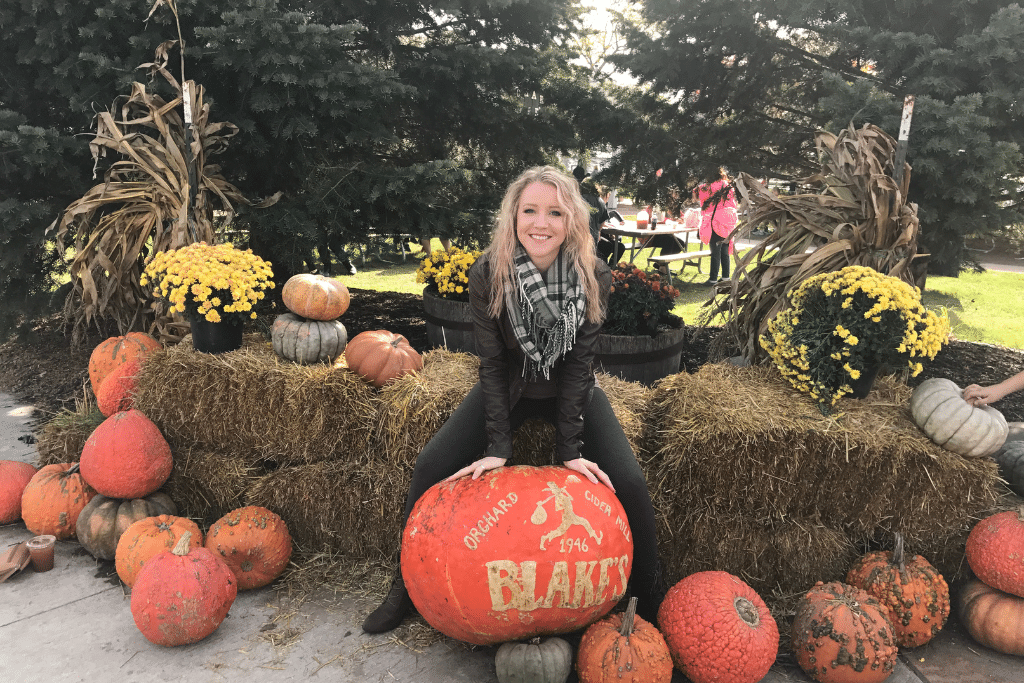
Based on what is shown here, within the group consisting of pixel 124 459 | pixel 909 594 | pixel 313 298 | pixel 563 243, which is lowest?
pixel 909 594

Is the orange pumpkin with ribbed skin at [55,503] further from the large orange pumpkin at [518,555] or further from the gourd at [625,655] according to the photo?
the gourd at [625,655]

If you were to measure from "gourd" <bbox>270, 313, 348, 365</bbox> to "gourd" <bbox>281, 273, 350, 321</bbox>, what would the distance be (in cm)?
5

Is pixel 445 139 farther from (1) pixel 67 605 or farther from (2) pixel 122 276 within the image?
(1) pixel 67 605

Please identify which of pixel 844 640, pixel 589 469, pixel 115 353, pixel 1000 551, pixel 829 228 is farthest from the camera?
pixel 115 353

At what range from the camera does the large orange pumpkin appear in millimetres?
2088

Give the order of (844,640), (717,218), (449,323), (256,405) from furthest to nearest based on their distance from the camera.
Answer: (717,218), (449,323), (256,405), (844,640)

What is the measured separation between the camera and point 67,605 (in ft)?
8.75

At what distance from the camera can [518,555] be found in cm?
208

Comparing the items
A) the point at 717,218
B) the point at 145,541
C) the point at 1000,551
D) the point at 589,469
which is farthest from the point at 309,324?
the point at 717,218

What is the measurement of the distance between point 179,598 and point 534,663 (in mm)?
1301

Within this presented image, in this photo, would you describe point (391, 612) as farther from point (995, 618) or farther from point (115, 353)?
point (115, 353)

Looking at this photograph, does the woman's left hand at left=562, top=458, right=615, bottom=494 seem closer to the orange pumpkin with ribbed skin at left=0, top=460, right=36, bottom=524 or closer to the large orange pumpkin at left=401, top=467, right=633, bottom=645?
the large orange pumpkin at left=401, top=467, right=633, bottom=645

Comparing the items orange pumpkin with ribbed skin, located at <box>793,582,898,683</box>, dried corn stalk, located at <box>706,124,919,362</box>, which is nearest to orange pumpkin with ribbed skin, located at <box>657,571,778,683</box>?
orange pumpkin with ribbed skin, located at <box>793,582,898,683</box>

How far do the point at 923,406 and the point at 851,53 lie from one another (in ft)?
11.0
